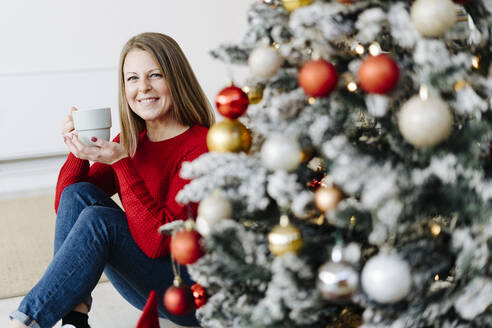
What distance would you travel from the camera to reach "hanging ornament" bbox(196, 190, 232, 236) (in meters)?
0.79

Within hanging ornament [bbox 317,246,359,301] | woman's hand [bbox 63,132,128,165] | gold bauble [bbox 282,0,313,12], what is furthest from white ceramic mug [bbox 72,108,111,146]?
hanging ornament [bbox 317,246,359,301]

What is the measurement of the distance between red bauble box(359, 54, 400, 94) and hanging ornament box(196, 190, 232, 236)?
264 mm

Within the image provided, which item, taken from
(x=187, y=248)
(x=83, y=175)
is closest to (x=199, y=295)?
(x=187, y=248)

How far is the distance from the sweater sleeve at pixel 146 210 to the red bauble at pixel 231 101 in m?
0.47

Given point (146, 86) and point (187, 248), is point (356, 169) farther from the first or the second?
point (146, 86)

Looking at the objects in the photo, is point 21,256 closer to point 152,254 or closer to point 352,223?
point 152,254

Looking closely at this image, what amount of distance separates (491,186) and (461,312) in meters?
0.17

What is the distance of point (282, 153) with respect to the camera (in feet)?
2.37

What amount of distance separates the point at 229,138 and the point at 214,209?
116mm

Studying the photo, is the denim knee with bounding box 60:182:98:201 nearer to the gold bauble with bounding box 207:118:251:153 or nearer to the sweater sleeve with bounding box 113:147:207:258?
the sweater sleeve with bounding box 113:147:207:258

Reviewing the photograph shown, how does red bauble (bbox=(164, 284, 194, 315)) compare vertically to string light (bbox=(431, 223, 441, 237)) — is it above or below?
below

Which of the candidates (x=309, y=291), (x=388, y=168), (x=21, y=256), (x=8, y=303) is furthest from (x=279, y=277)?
(x=21, y=256)

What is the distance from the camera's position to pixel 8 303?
1.68 meters

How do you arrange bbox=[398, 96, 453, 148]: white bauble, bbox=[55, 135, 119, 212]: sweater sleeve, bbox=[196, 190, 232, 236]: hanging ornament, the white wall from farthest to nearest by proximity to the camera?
the white wall
bbox=[55, 135, 119, 212]: sweater sleeve
bbox=[196, 190, 232, 236]: hanging ornament
bbox=[398, 96, 453, 148]: white bauble
